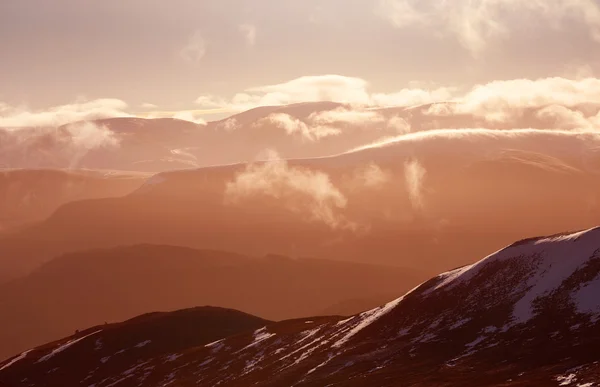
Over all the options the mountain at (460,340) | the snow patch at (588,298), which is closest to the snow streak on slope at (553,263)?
the snow patch at (588,298)

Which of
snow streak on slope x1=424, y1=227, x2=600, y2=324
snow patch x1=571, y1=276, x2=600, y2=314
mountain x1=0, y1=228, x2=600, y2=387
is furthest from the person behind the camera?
snow streak on slope x1=424, y1=227, x2=600, y2=324

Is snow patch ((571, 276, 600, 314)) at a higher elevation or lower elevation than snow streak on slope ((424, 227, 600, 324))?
lower

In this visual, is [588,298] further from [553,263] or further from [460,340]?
[460,340]

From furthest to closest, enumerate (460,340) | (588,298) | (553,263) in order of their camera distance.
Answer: (553,263) → (460,340) → (588,298)

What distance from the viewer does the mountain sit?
9888cm

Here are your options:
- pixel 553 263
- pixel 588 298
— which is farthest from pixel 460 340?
pixel 553 263

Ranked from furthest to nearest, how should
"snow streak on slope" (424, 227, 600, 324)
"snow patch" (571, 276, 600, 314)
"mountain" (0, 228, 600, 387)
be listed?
"snow streak on slope" (424, 227, 600, 324) → "snow patch" (571, 276, 600, 314) → "mountain" (0, 228, 600, 387)

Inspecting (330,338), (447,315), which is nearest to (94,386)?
(330,338)

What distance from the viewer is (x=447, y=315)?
5320 inches

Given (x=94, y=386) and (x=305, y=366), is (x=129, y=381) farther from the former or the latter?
(x=305, y=366)

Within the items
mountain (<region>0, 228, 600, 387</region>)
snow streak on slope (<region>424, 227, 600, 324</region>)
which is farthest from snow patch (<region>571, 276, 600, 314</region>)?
mountain (<region>0, 228, 600, 387</region>)

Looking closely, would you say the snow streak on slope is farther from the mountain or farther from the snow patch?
the mountain

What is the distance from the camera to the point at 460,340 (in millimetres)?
120188

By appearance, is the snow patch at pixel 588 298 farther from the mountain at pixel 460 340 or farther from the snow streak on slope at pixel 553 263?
the mountain at pixel 460 340
